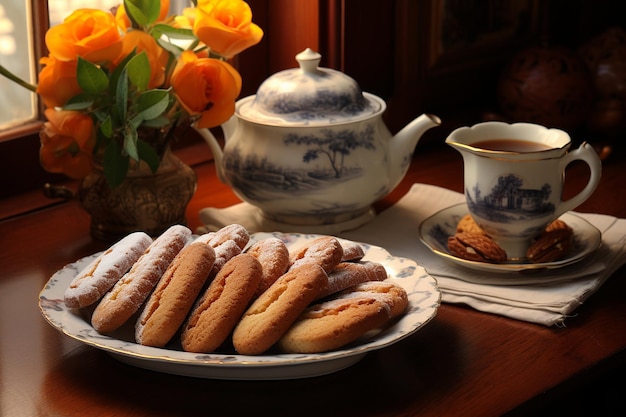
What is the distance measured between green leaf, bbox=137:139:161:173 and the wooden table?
0.16 m

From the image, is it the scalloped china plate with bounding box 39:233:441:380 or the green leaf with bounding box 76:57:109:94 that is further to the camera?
the green leaf with bounding box 76:57:109:94

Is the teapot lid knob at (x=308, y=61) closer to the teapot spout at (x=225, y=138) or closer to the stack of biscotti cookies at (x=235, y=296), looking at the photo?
the teapot spout at (x=225, y=138)

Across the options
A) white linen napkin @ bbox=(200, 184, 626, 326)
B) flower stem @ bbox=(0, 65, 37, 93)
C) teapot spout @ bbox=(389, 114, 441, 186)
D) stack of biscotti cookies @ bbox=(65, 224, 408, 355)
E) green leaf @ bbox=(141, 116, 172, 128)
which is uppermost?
flower stem @ bbox=(0, 65, 37, 93)

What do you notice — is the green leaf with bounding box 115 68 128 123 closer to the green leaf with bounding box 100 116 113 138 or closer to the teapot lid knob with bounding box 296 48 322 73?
the green leaf with bounding box 100 116 113 138

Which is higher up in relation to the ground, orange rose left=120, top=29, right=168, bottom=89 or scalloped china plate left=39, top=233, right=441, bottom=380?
orange rose left=120, top=29, right=168, bottom=89

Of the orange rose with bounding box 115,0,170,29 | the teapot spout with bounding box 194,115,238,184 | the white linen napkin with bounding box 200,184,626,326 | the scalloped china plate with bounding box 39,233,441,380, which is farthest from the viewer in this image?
the teapot spout with bounding box 194,115,238,184

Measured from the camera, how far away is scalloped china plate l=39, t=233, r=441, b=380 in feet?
2.66

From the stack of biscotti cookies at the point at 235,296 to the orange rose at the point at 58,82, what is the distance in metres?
0.22

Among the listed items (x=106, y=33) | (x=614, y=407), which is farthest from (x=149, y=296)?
(x=614, y=407)

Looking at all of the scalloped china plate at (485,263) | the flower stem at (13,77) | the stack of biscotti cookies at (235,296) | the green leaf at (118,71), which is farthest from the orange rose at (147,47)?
the scalloped china plate at (485,263)

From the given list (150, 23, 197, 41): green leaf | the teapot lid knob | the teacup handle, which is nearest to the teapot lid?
the teapot lid knob

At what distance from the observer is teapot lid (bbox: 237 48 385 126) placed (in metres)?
1.13

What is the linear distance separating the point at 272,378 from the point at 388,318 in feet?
0.35

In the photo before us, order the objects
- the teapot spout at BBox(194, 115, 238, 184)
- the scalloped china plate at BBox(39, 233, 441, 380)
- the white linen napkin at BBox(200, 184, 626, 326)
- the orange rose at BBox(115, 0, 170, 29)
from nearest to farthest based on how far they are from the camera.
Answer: the scalloped china plate at BBox(39, 233, 441, 380) → the white linen napkin at BBox(200, 184, 626, 326) → the orange rose at BBox(115, 0, 170, 29) → the teapot spout at BBox(194, 115, 238, 184)
